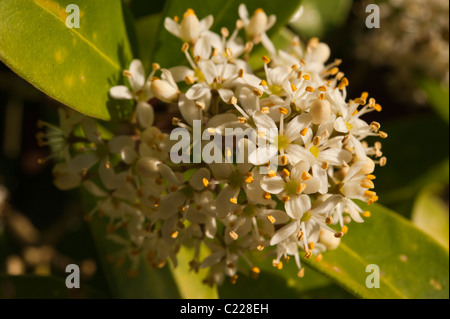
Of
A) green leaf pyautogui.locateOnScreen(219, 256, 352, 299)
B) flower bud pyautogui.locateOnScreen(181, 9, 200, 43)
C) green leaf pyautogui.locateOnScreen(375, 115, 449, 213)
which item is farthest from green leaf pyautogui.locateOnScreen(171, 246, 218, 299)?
green leaf pyautogui.locateOnScreen(375, 115, 449, 213)

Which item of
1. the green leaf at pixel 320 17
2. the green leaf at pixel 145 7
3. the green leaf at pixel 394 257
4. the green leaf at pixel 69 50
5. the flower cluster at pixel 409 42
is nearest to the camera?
the green leaf at pixel 69 50

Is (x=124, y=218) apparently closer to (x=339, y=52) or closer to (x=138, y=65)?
(x=138, y=65)

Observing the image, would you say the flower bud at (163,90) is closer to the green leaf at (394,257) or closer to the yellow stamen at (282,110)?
the yellow stamen at (282,110)

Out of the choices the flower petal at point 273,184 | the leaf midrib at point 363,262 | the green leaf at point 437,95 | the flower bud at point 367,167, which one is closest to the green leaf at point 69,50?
the flower petal at point 273,184

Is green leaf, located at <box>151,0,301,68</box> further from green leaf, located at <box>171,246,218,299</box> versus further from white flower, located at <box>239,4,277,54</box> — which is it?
green leaf, located at <box>171,246,218,299</box>

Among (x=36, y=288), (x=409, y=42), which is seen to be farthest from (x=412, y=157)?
(x=36, y=288)

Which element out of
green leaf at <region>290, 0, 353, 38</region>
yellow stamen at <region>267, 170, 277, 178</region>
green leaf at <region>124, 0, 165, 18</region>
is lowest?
yellow stamen at <region>267, 170, 277, 178</region>

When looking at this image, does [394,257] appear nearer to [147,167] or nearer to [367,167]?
[367,167]
